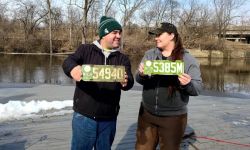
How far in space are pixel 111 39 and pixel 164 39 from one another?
1.85ft

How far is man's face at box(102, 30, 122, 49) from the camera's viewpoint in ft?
10.8

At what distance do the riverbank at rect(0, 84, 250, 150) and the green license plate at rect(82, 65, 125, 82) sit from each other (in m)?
2.66

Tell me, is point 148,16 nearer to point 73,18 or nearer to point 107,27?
point 73,18

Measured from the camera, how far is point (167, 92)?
3.54 m

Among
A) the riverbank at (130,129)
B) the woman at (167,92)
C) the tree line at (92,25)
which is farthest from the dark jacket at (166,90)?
the tree line at (92,25)

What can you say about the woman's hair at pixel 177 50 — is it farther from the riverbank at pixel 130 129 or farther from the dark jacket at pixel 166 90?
the riverbank at pixel 130 129

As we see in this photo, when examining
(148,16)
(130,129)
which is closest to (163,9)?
(148,16)

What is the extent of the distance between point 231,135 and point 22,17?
45.7m

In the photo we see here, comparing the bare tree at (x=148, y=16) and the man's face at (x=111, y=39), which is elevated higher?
the bare tree at (x=148, y=16)

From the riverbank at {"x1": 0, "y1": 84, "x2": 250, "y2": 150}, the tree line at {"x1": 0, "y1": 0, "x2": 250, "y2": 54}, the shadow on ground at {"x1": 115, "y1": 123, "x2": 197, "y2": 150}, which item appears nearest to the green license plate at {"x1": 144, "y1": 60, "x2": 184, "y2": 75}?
the shadow on ground at {"x1": 115, "y1": 123, "x2": 197, "y2": 150}

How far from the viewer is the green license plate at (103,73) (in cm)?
311

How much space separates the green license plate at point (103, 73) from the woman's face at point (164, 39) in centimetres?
55

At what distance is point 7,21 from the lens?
48.8 metres

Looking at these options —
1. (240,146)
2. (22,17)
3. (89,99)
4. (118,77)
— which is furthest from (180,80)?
(22,17)
